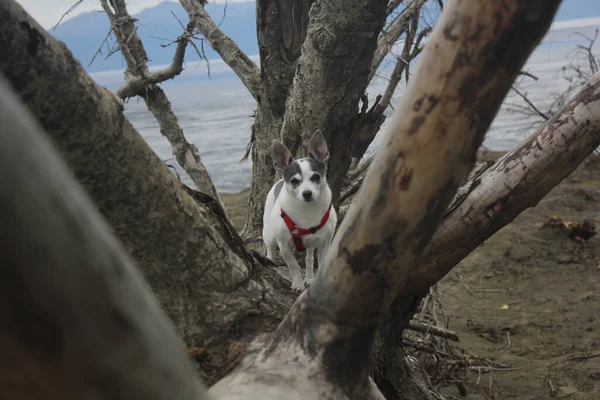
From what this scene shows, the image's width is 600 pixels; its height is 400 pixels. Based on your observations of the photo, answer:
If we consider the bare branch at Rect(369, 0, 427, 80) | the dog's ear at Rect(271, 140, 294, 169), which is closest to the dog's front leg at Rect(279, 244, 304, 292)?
the dog's ear at Rect(271, 140, 294, 169)

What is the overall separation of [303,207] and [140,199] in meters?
1.99

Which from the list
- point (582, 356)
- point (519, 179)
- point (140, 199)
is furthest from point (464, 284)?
point (140, 199)

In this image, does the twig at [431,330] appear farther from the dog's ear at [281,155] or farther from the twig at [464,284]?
the twig at [464,284]

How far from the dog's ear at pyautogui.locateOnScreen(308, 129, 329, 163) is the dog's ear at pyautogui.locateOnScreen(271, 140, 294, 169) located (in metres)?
0.15

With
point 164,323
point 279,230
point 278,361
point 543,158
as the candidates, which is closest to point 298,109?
point 279,230

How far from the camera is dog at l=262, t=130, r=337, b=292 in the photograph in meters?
3.62

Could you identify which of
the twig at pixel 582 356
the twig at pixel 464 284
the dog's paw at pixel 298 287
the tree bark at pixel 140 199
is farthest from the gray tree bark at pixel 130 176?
the twig at pixel 464 284

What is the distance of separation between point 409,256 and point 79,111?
1034 millimetres

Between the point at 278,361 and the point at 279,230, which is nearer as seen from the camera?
the point at 278,361

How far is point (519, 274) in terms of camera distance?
7238 millimetres

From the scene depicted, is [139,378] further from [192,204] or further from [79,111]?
[192,204]

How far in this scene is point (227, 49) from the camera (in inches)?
194

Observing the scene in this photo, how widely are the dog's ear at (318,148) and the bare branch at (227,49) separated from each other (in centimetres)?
103

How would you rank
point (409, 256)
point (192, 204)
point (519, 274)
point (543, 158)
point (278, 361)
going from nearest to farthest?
point (409, 256), point (278, 361), point (192, 204), point (543, 158), point (519, 274)
